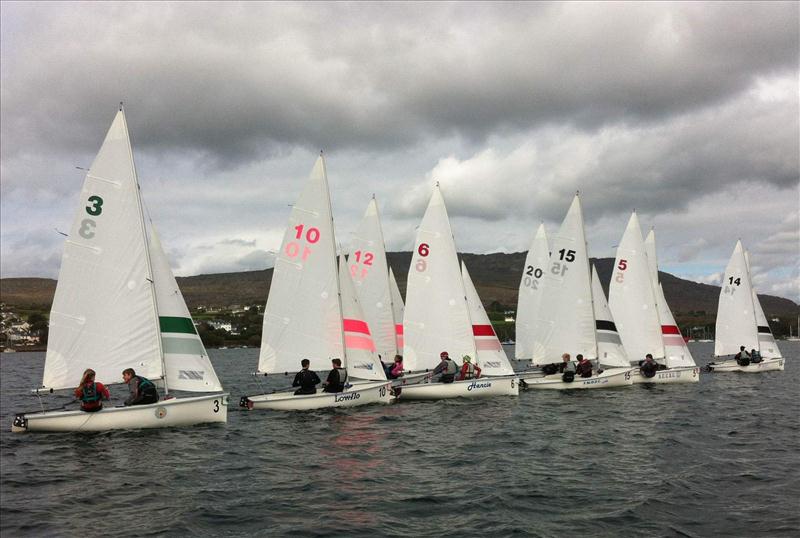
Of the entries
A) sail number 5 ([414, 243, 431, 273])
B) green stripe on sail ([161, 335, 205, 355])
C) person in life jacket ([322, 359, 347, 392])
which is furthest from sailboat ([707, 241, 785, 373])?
green stripe on sail ([161, 335, 205, 355])

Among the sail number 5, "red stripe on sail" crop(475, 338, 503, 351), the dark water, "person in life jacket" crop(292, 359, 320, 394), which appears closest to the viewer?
the dark water

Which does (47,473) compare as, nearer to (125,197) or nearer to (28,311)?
(125,197)

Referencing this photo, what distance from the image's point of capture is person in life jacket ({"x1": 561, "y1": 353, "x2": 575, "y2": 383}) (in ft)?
101

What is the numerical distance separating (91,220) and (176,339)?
4.51 m

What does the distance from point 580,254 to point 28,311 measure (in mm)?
153875

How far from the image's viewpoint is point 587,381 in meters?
31.3

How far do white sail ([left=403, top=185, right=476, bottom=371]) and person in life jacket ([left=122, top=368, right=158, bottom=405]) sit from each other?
12.8 metres

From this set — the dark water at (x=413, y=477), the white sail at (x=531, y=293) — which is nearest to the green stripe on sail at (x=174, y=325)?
the dark water at (x=413, y=477)

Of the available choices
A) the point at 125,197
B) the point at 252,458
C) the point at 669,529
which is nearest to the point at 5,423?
the point at 125,197

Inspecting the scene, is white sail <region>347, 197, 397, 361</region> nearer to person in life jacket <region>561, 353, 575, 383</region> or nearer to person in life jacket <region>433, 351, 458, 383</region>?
person in life jacket <region>433, 351, 458, 383</region>

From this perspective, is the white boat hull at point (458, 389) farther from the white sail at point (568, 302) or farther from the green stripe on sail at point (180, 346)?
the green stripe on sail at point (180, 346)

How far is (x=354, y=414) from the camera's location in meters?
22.9

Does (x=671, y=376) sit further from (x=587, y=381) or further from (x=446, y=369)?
(x=446, y=369)

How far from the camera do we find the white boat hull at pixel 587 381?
31269 mm
